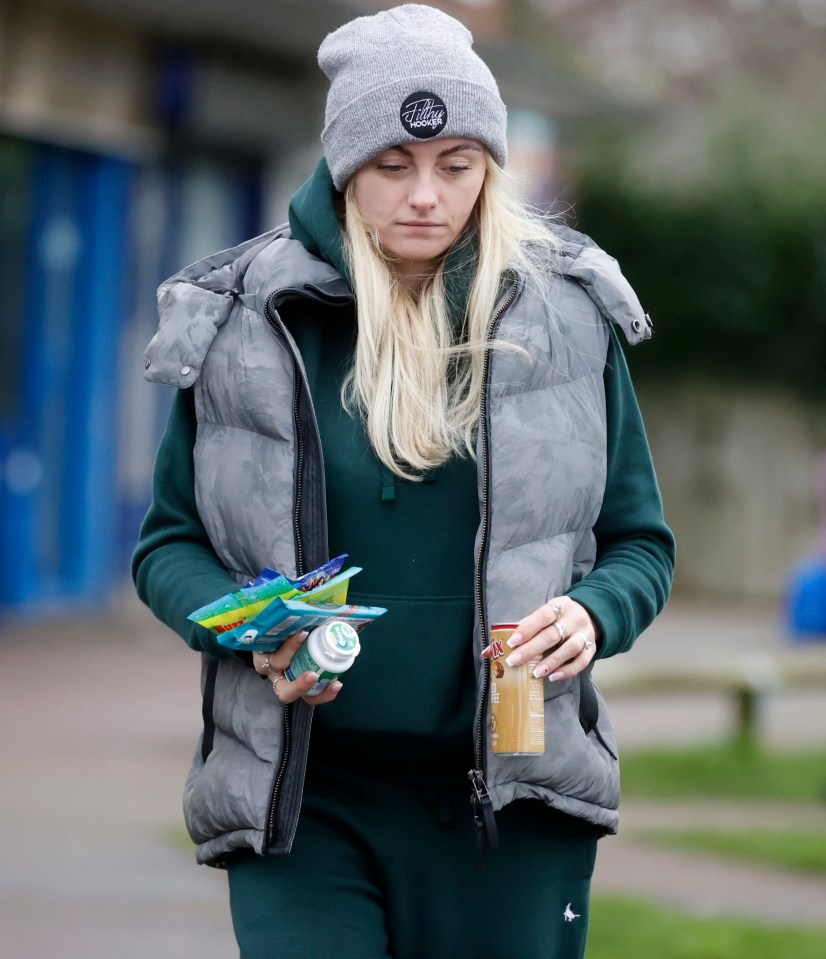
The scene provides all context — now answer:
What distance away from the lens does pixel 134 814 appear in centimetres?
713

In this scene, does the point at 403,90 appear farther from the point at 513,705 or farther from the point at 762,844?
A: the point at 762,844

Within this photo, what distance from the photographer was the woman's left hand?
8.78 feet

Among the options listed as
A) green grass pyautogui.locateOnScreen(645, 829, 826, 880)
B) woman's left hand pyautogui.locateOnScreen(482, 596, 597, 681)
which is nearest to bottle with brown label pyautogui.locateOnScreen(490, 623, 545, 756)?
woman's left hand pyautogui.locateOnScreen(482, 596, 597, 681)

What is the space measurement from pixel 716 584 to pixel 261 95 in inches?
255

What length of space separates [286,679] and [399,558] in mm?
294

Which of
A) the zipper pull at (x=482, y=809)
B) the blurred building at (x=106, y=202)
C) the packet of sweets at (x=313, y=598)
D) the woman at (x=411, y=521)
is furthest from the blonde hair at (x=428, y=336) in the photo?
the blurred building at (x=106, y=202)

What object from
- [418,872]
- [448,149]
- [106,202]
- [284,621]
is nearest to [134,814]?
[418,872]

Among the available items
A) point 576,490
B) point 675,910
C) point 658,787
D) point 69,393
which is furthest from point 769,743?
point 576,490

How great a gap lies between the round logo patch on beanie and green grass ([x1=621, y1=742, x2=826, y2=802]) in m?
5.37

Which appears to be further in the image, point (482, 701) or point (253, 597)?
point (482, 701)

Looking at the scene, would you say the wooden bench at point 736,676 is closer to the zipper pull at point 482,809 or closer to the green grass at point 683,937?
the green grass at point 683,937

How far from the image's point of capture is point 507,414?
281 centimetres

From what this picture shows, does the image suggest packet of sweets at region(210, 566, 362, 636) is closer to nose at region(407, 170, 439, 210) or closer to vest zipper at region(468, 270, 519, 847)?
vest zipper at region(468, 270, 519, 847)

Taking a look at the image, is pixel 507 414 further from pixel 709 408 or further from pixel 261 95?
pixel 709 408
